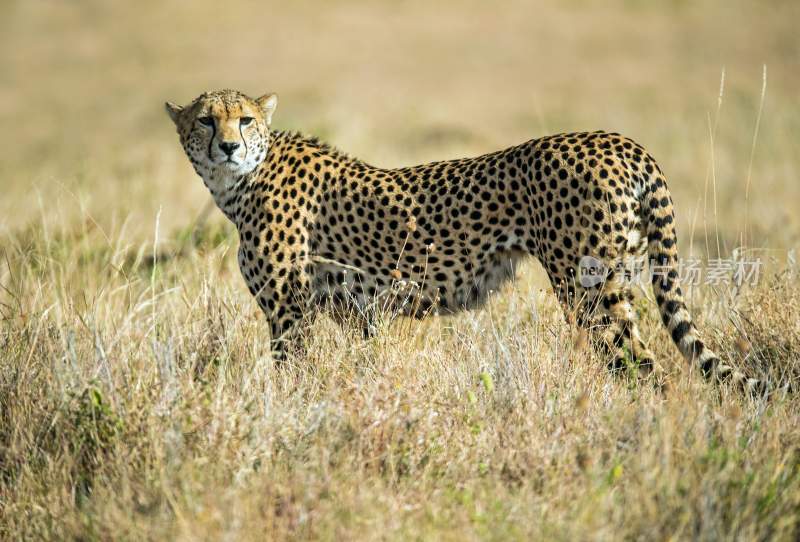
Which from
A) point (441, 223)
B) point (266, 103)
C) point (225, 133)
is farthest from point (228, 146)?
point (441, 223)

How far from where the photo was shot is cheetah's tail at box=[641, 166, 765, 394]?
11.8ft

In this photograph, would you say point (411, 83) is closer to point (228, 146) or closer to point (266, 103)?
point (266, 103)

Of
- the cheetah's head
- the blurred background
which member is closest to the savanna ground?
the cheetah's head

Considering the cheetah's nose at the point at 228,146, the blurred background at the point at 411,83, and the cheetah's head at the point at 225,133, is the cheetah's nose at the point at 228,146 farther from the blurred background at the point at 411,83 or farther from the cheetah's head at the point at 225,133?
the blurred background at the point at 411,83

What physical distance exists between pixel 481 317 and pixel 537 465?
49.8 inches

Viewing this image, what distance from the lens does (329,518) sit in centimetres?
263

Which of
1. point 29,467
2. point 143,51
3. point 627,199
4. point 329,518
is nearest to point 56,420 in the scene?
point 29,467

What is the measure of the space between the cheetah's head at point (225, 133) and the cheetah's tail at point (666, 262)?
1644 millimetres

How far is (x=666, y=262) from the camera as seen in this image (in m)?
3.61

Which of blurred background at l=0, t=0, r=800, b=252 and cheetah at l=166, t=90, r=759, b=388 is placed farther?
blurred background at l=0, t=0, r=800, b=252

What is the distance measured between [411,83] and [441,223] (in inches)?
669

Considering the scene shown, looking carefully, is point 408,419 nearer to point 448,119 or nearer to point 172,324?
point 172,324

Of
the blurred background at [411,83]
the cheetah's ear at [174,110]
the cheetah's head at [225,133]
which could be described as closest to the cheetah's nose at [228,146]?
the cheetah's head at [225,133]

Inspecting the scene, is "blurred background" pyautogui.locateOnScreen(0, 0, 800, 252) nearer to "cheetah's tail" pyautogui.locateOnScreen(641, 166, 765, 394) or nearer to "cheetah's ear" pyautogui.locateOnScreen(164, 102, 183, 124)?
"cheetah's ear" pyautogui.locateOnScreen(164, 102, 183, 124)
